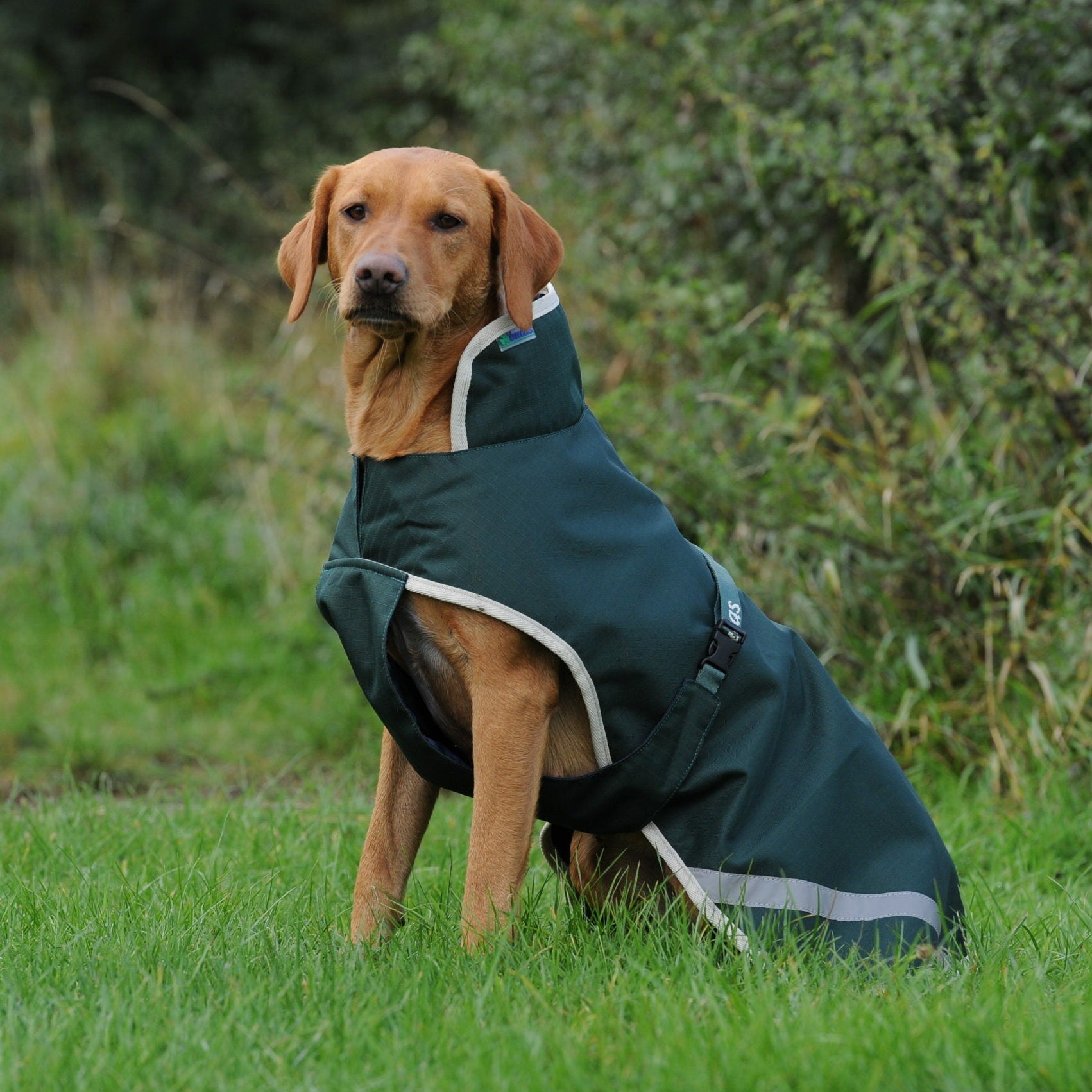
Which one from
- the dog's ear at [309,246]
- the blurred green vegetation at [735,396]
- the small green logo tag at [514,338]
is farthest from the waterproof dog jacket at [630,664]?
the blurred green vegetation at [735,396]

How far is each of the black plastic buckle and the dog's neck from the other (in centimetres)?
65

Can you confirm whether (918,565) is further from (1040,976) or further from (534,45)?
(534,45)

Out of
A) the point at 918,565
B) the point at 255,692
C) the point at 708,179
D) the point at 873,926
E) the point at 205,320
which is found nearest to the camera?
the point at 873,926

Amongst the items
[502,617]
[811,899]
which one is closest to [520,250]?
[502,617]

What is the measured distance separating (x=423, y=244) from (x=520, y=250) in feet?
0.63

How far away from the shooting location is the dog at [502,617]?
2469mm

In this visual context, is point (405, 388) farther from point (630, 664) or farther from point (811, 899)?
point (811, 899)

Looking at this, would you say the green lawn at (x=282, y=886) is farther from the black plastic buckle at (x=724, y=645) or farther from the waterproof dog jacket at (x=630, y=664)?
the black plastic buckle at (x=724, y=645)

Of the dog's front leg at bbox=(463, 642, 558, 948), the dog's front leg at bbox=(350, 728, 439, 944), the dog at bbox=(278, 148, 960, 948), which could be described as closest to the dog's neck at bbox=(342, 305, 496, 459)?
the dog at bbox=(278, 148, 960, 948)

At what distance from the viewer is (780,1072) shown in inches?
75.9

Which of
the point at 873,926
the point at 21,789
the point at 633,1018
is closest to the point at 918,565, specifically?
the point at 873,926

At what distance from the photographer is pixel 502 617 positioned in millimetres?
2408

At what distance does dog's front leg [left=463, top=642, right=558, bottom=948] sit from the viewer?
247 cm

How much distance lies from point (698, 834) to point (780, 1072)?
2.40 ft
